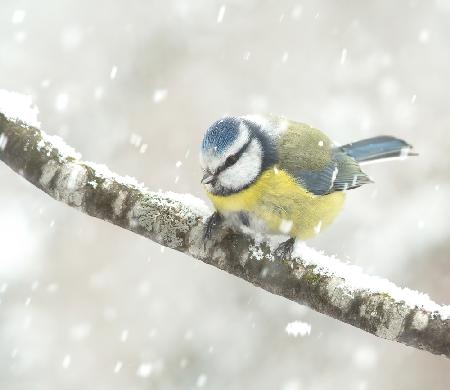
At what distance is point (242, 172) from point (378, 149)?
1265mm

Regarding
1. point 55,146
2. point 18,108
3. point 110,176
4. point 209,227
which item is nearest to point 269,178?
point 209,227

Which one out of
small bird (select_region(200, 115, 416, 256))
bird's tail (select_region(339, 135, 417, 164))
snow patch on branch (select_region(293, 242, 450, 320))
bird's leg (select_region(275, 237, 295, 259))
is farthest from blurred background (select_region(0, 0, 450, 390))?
snow patch on branch (select_region(293, 242, 450, 320))

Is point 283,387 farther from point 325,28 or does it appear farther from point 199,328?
point 325,28

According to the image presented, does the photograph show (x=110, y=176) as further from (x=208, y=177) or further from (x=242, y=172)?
(x=242, y=172)

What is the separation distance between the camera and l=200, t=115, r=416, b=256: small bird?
10.1 ft

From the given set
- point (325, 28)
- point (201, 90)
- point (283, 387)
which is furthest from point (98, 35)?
point (283, 387)

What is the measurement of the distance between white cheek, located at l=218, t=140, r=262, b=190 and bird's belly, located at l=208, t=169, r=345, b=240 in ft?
0.12

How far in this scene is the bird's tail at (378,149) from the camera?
159 inches

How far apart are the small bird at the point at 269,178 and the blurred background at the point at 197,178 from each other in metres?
3.54

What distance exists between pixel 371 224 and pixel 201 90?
2490 millimetres

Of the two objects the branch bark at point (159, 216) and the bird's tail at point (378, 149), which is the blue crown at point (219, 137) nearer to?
the branch bark at point (159, 216)

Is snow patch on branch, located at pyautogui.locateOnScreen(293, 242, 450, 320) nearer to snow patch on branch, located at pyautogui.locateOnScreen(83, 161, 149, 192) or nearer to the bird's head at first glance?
the bird's head

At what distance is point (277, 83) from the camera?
8.20 meters

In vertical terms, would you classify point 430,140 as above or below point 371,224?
above
